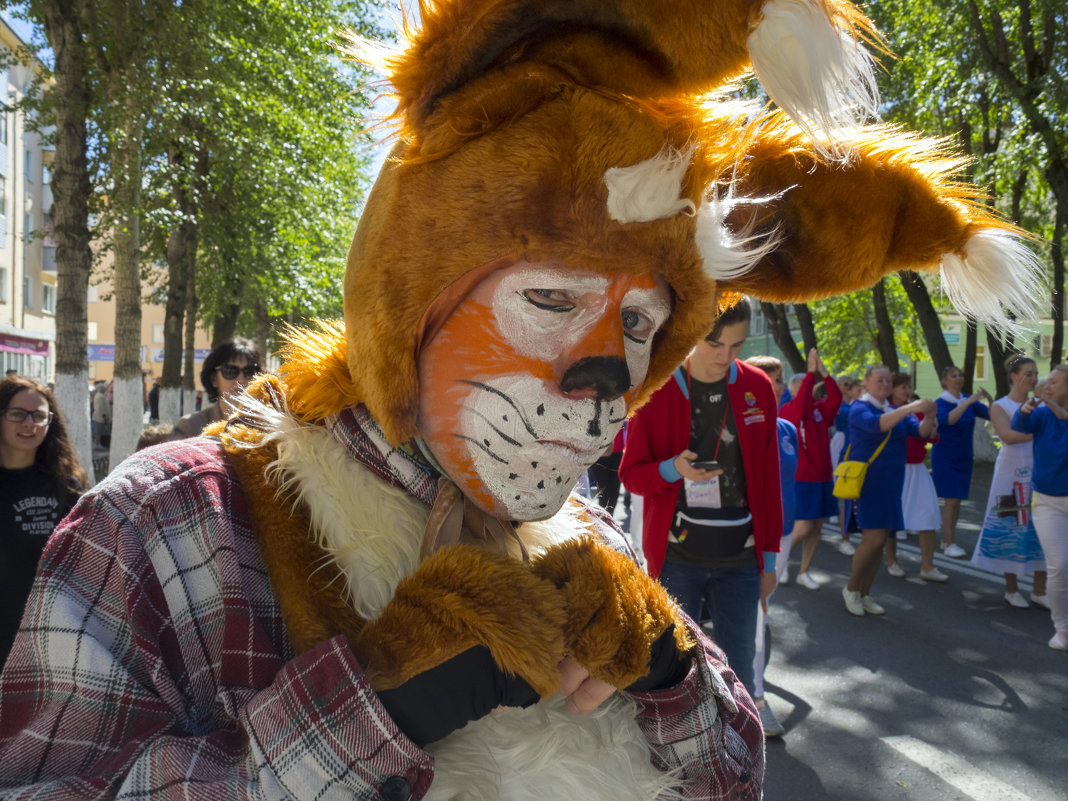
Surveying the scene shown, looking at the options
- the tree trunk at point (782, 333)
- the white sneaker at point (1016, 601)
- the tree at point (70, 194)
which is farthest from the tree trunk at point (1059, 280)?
the tree at point (70, 194)

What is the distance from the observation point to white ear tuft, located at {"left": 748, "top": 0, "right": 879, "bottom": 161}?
114cm

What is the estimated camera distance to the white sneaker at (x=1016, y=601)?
679 centimetres

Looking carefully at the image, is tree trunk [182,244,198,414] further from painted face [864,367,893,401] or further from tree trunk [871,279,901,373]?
tree trunk [871,279,901,373]

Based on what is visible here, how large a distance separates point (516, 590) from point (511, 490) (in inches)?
8.6

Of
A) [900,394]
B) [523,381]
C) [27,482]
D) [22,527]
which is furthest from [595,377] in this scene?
[900,394]

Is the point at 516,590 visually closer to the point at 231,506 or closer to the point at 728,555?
the point at 231,506

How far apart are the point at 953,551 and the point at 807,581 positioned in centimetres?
242

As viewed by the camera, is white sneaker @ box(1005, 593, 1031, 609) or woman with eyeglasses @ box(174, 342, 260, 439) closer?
woman with eyeglasses @ box(174, 342, 260, 439)

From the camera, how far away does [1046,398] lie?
20.0 ft

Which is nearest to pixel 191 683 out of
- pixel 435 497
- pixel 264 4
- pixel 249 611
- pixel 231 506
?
pixel 249 611

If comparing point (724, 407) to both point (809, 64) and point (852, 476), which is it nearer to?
point (809, 64)

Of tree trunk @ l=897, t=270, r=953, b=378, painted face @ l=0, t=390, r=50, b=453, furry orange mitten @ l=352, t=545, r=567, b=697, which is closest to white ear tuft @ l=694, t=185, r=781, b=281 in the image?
furry orange mitten @ l=352, t=545, r=567, b=697

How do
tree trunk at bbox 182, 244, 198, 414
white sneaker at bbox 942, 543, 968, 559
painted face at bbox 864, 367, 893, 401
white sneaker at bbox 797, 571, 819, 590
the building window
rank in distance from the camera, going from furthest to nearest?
the building window, tree trunk at bbox 182, 244, 198, 414, white sneaker at bbox 942, 543, 968, 559, white sneaker at bbox 797, 571, 819, 590, painted face at bbox 864, 367, 893, 401

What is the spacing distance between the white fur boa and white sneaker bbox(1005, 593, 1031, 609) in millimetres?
6669
